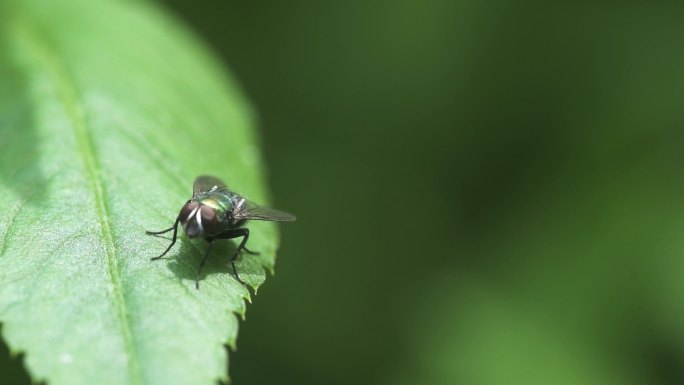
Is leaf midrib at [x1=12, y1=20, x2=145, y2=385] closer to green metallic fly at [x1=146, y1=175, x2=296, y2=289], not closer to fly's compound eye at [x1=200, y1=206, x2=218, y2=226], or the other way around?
green metallic fly at [x1=146, y1=175, x2=296, y2=289]

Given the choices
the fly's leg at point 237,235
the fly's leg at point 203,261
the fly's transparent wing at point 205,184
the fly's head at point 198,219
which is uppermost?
the fly's transparent wing at point 205,184

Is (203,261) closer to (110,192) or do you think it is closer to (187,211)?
(187,211)

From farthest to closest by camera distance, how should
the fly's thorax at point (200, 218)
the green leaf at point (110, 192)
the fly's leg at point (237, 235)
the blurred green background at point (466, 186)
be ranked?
the blurred green background at point (466, 186) < the fly's leg at point (237, 235) < the fly's thorax at point (200, 218) < the green leaf at point (110, 192)

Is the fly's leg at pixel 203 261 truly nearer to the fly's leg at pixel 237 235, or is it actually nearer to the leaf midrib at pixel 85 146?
the fly's leg at pixel 237 235

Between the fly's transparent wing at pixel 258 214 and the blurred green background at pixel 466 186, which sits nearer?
the fly's transparent wing at pixel 258 214

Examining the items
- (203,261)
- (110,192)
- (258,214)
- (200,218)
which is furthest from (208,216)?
(110,192)

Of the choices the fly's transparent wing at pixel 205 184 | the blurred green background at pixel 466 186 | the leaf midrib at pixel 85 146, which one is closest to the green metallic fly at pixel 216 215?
the fly's transparent wing at pixel 205 184

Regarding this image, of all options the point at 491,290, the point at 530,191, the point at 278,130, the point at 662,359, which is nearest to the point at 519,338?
the point at 491,290
